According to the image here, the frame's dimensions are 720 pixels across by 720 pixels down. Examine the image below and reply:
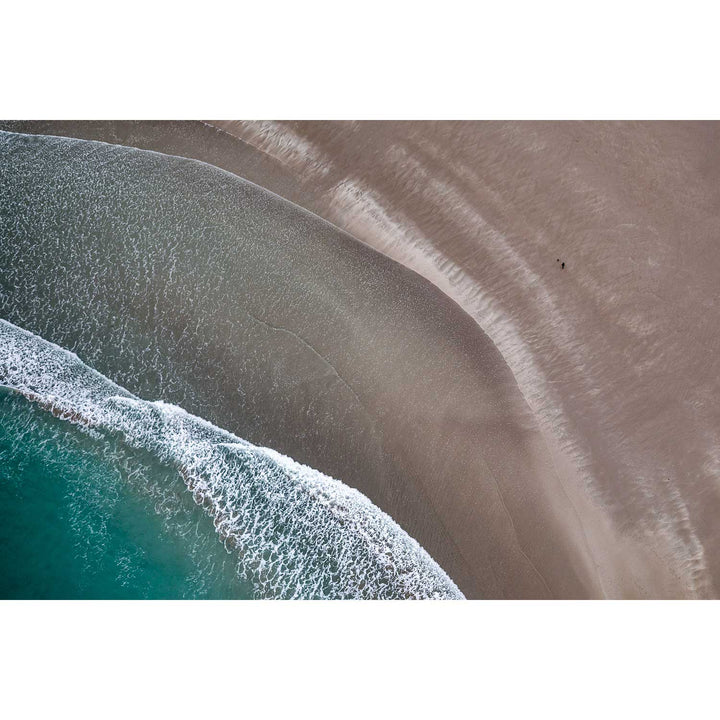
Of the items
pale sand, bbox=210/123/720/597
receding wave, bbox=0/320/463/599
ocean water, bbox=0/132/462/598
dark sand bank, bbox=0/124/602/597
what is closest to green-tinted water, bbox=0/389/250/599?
ocean water, bbox=0/132/462/598

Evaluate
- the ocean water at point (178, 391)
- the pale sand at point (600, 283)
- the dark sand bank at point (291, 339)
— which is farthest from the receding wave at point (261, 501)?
the pale sand at point (600, 283)

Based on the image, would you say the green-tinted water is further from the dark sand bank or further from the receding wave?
the dark sand bank

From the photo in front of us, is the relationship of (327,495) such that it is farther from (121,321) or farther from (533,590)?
(121,321)

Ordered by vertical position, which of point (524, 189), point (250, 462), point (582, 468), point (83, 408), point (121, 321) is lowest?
point (83, 408)

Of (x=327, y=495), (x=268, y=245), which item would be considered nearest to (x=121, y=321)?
(x=268, y=245)

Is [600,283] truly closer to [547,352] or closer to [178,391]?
[547,352]

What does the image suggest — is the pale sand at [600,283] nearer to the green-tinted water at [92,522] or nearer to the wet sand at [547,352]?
the wet sand at [547,352]

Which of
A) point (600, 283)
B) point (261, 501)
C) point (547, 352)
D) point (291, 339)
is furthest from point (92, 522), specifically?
point (600, 283)
